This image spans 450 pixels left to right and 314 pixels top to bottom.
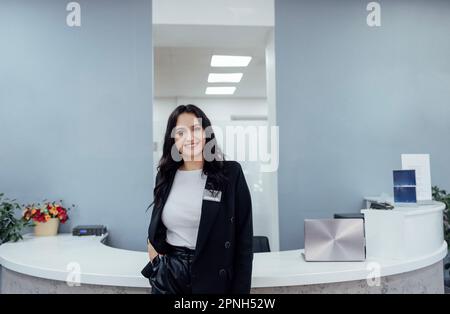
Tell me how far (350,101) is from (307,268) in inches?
85.3

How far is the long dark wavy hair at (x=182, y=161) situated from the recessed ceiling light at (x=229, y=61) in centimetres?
375

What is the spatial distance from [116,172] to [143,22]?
4.58 feet

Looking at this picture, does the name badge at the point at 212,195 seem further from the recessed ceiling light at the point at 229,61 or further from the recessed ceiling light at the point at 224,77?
the recessed ceiling light at the point at 224,77

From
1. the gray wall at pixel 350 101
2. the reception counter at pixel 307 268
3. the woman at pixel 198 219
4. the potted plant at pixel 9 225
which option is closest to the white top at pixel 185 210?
the woman at pixel 198 219

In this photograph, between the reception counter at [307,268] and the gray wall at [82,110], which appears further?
the gray wall at [82,110]

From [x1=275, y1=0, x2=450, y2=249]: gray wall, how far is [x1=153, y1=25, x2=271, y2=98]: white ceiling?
18.7 inches

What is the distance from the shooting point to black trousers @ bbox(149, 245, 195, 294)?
1400 millimetres

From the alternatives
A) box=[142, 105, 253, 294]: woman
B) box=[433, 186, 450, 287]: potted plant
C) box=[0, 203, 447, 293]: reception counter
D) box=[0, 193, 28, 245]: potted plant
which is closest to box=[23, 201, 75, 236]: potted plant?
box=[0, 193, 28, 245]: potted plant

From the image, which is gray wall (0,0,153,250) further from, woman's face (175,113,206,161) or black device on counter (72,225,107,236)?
woman's face (175,113,206,161)

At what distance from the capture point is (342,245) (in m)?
1.92

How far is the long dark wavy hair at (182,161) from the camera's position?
1.45 meters

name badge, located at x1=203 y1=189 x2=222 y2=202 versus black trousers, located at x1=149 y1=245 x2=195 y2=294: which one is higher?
name badge, located at x1=203 y1=189 x2=222 y2=202
